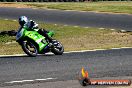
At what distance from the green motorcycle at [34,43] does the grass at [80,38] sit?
169 cm

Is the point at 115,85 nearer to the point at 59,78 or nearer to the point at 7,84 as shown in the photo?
the point at 59,78

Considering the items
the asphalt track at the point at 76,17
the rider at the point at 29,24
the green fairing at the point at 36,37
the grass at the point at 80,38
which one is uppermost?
the rider at the point at 29,24

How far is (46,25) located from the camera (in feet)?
89.1

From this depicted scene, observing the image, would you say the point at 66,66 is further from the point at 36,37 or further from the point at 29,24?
the point at 29,24

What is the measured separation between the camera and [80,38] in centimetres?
2169

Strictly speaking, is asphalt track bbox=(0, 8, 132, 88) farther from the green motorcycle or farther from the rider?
the rider

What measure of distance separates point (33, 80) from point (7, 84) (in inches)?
30.7

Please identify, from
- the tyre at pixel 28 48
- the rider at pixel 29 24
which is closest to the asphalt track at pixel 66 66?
the tyre at pixel 28 48

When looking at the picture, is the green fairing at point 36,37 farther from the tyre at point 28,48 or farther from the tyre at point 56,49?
the tyre at point 56,49

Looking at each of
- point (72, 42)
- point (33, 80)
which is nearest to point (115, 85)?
point (33, 80)

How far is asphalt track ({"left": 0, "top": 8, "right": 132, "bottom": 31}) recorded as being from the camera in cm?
2735

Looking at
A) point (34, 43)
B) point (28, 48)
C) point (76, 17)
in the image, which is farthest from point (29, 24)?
point (76, 17)

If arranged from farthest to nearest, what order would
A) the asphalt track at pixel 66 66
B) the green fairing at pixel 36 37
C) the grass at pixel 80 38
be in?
the grass at pixel 80 38 < the green fairing at pixel 36 37 < the asphalt track at pixel 66 66

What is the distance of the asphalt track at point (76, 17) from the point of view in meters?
27.3
